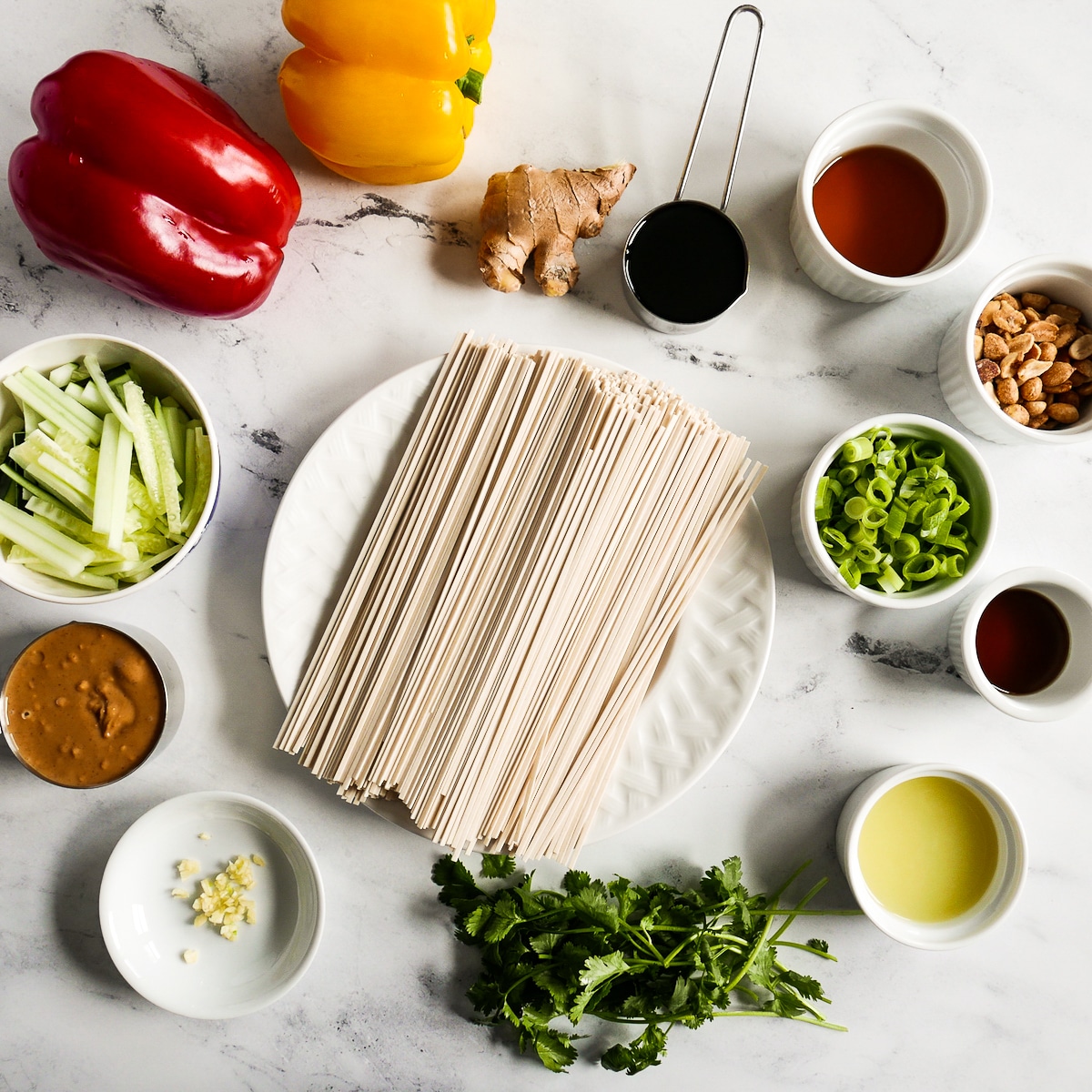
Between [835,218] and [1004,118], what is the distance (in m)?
0.43

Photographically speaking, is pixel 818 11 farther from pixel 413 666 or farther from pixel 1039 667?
pixel 413 666

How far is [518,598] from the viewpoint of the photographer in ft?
4.07

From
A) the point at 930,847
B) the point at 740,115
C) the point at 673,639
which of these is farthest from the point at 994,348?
the point at 930,847

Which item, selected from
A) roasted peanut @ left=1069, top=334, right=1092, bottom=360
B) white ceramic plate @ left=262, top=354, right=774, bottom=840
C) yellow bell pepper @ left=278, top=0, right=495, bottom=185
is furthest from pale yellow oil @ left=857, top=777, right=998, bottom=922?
yellow bell pepper @ left=278, top=0, right=495, bottom=185

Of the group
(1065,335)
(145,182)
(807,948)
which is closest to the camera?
(145,182)

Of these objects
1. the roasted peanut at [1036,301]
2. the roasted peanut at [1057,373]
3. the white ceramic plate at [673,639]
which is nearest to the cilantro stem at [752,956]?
the white ceramic plate at [673,639]

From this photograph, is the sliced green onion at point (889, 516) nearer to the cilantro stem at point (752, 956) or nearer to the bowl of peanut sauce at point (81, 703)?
the cilantro stem at point (752, 956)

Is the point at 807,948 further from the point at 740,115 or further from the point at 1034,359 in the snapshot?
the point at 740,115

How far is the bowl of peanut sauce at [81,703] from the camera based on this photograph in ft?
4.24

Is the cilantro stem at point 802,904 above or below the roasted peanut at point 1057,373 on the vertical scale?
below

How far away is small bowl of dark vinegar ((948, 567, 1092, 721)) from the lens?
132 centimetres

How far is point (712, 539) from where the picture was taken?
4.21ft

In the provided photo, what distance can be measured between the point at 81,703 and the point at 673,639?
98 cm

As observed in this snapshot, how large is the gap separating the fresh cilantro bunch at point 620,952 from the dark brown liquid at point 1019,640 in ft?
1.60
